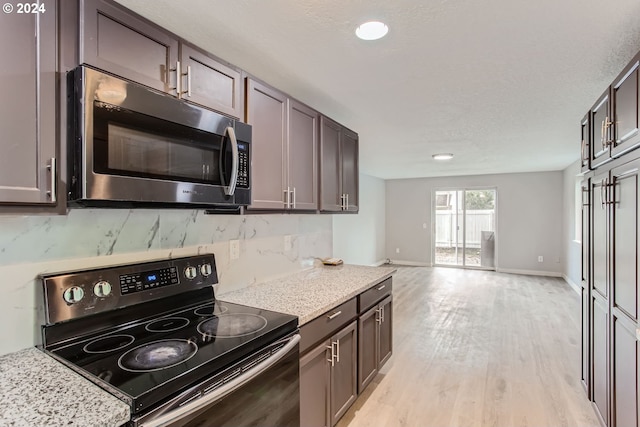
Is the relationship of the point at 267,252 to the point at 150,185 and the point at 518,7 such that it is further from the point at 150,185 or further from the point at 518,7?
the point at 518,7

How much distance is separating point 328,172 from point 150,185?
1.56 meters

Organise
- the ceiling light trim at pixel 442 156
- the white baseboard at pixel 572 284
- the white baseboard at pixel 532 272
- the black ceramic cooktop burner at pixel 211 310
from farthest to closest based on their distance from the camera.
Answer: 1. the white baseboard at pixel 532 272
2. the white baseboard at pixel 572 284
3. the ceiling light trim at pixel 442 156
4. the black ceramic cooktop burner at pixel 211 310

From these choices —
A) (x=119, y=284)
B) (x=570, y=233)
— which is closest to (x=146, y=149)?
(x=119, y=284)

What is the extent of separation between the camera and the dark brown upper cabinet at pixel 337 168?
2586 mm

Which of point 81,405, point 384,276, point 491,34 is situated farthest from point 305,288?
point 491,34

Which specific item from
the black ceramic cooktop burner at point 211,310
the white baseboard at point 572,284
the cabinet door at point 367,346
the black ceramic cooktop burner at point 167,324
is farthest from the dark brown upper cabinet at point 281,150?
the white baseboard at point 572,284

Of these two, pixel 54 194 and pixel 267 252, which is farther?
pixel 267 252

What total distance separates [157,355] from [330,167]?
1835mm

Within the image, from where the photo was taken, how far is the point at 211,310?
1733mm

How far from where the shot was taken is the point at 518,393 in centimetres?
261

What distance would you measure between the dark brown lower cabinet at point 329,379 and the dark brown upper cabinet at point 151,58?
4.50 ft

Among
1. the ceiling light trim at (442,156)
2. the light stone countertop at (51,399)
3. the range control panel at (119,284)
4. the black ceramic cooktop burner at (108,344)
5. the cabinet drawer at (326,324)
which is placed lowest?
the cabinet drawer at (326,324)

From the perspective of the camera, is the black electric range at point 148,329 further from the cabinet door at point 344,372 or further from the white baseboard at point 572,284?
the white baseboard at point 572,284

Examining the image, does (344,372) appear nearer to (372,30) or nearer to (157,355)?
(157,355)
